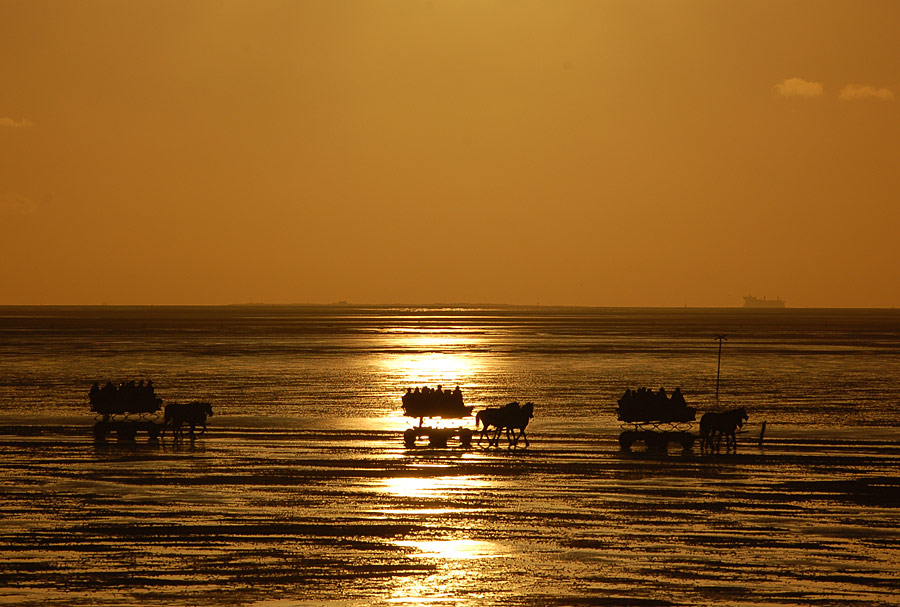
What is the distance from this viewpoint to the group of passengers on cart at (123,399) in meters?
44.4

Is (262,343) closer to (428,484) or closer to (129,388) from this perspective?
(129,388)

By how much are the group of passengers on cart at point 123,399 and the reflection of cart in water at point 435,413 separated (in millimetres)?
9874

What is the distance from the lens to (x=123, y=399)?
146 feet

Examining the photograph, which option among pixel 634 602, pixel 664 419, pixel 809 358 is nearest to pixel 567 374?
pixel 809 358

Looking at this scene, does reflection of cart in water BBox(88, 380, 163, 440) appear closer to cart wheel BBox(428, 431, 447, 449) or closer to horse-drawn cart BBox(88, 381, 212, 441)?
horse-drawn cart BBox(88, 381, 212, 441)

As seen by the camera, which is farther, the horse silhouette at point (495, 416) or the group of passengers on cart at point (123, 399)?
the group of passengers on cart at point (123, 399)

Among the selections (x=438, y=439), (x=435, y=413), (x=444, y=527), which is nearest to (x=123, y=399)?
(x=435, y=413)

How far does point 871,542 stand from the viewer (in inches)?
968

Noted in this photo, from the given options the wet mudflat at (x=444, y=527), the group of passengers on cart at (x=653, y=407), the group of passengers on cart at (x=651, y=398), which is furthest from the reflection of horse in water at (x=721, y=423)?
the wet mudflat at (x=444, y=527)

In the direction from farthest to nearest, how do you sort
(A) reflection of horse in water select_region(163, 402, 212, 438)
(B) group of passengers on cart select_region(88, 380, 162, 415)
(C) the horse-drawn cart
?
(B) group of passengers on cart select_region(88, 380, 162, 415), (A) reflection of horse in water select_region(163, 402, 212, 438), (C) the horse-drawn cart

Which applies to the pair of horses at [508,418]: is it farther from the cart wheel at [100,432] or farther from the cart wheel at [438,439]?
the cart wheel at [100,432]

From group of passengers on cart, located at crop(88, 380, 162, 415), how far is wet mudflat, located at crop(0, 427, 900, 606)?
4.34 meters

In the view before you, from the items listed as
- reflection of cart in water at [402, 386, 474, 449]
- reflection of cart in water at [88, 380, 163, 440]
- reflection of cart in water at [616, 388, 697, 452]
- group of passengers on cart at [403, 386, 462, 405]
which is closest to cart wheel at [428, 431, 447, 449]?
reflection of cart in water at [402, 386, 474, 449]

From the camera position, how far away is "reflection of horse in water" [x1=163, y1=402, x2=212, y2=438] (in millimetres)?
43719
